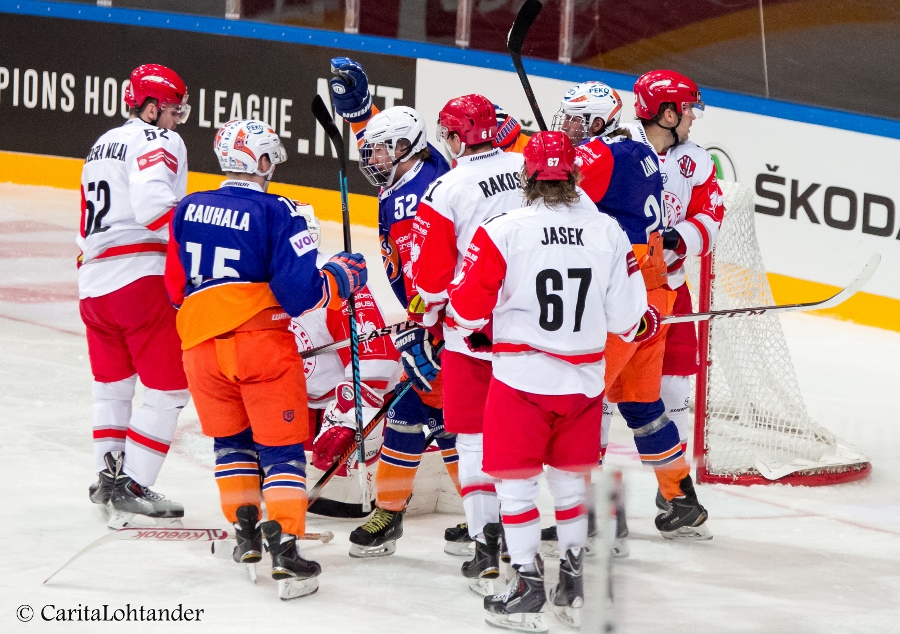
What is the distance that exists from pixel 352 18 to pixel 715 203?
490 cm

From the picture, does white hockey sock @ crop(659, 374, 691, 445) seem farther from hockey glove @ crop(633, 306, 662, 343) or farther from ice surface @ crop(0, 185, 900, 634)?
hockey glove @ crop(633, 306, 662, 343)

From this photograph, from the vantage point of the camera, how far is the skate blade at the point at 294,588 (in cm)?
344

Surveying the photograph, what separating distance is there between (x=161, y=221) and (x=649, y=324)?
150 cm

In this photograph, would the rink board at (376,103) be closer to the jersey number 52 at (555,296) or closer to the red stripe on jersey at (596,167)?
the red stripe on jersey at (596,167)

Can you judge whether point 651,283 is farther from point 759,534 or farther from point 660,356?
point 759,534

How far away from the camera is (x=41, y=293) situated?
7.03 metres

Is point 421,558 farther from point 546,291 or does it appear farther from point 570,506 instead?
point 546,291

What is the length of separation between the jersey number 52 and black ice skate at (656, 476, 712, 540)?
114 centimetres

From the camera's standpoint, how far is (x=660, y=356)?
156 inches

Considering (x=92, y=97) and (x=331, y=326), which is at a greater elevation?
(x=92, y=97)

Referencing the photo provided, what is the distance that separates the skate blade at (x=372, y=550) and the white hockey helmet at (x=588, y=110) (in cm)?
133

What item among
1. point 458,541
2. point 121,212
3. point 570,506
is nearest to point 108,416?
point 121,212

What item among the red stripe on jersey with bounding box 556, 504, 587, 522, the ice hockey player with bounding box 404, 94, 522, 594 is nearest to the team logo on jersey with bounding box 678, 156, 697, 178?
the ice hockey player with bounding box 404, 94, 522, 594

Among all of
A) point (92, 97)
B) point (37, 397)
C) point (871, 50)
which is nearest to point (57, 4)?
point (92, 97)
